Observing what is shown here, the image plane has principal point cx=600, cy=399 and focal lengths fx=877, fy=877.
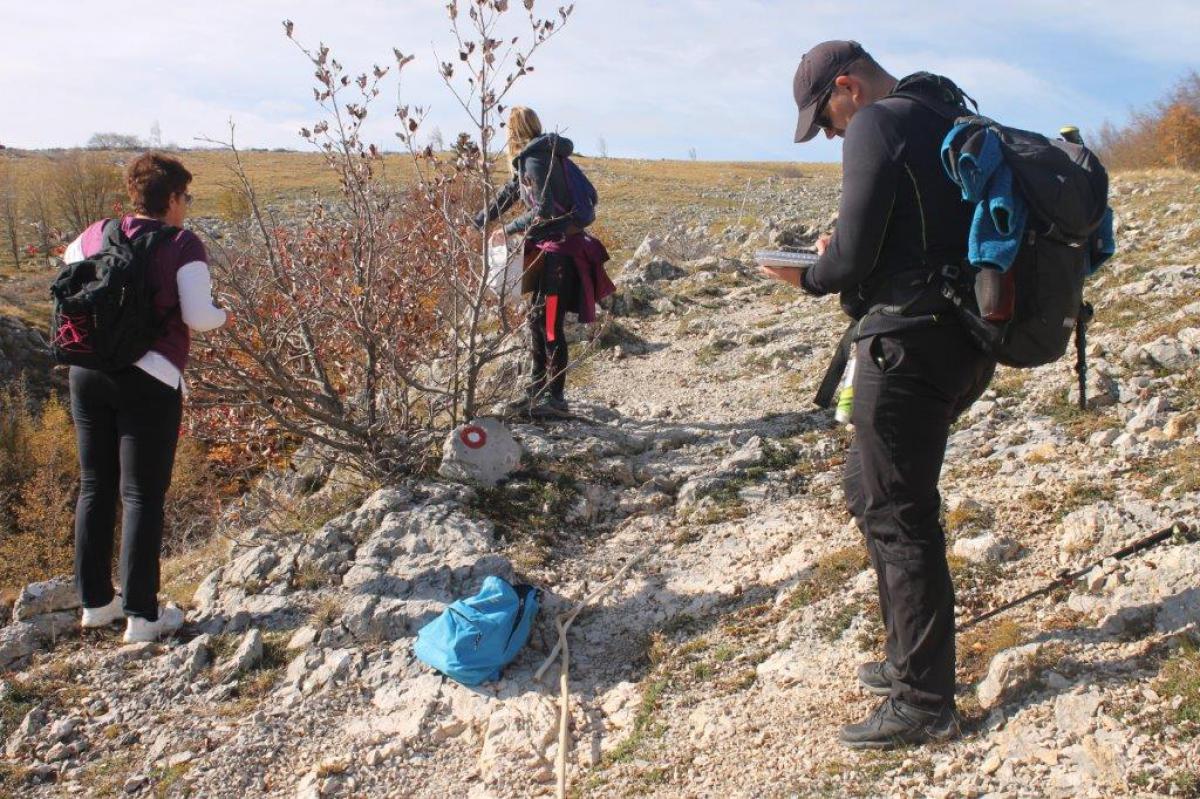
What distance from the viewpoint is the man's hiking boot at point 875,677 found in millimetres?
2803

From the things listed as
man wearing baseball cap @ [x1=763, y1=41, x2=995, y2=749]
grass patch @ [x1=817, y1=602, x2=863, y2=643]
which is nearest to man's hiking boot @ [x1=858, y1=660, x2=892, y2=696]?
man wearing baseball cap @ [x1=763, y1=41, x2=995, y2=749]

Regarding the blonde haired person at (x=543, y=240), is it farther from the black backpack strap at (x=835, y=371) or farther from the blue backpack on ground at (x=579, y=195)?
the black backpack strap at (x=835, y=371)

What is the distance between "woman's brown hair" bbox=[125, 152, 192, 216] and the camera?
3588 mm

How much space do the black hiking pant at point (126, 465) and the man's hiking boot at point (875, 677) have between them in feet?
9.26

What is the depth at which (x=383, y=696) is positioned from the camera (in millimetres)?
3539

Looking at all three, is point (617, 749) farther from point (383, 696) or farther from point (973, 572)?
point (973, 572)

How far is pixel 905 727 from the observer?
255 centimetres

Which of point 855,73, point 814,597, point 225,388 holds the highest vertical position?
point 855,73

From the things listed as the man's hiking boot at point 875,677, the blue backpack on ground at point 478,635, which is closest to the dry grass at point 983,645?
the man's hiking boot at point 875,677

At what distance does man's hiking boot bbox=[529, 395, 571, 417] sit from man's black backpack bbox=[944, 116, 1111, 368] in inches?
148

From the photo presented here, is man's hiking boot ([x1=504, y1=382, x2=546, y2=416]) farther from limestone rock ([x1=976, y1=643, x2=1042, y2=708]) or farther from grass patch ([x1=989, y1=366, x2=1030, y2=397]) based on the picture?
limestone rock ([x1=976, y1=643, x2=1042, y2=708])

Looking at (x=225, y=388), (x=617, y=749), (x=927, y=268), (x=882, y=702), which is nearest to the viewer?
(x=927, y=268)

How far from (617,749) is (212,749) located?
1.56 m

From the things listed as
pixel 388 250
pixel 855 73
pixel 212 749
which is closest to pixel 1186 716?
pixel 855 73
